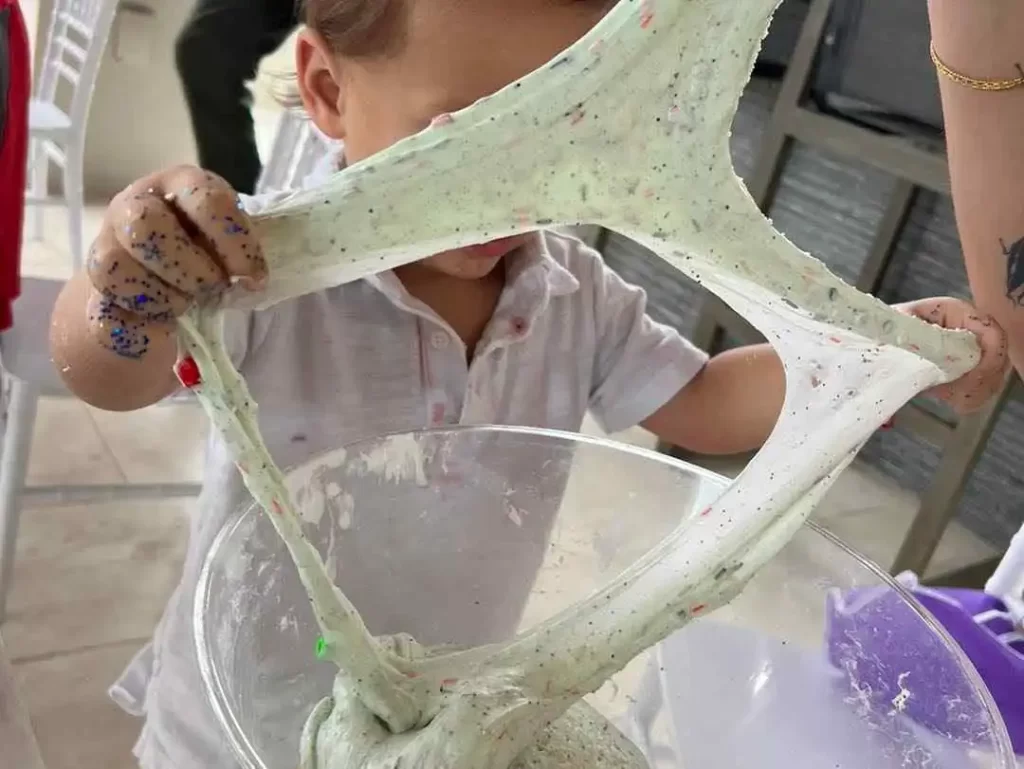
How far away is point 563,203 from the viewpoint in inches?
11.5

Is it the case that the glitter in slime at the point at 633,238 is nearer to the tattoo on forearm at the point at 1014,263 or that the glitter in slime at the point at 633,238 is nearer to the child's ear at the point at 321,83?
the tattoo on forearm at the point at 1014,263

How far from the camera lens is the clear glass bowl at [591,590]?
43 centimetres

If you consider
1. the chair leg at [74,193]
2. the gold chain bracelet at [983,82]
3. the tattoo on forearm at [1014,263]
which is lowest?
the chair leg at [74,193]

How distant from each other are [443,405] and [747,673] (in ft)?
0.80

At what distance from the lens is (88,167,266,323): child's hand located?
28 centimetres

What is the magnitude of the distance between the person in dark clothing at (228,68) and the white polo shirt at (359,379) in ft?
2.22

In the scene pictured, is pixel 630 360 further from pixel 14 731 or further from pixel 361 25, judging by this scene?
pixel 14 731

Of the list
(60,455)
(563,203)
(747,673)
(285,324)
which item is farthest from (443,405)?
(60,455)

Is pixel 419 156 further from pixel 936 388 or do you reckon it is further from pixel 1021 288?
pixel 1021 288

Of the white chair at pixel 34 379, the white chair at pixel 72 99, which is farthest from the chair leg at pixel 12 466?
the white chair at pixel 72 99

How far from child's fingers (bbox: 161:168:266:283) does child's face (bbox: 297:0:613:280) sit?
0.73ft

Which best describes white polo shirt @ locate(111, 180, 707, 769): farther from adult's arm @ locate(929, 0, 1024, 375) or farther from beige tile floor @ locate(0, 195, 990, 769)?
beige tile floor @ locate(0, 195, 990, 769)

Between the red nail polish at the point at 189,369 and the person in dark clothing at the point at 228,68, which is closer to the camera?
the red nail polish at the point at 189,369

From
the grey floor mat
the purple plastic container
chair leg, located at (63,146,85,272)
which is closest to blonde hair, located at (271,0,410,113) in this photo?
the purple plastic container
